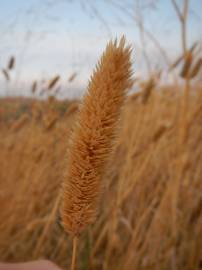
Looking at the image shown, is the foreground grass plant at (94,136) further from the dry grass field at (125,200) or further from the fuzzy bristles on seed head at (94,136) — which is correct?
the dry grass field at (125,200)

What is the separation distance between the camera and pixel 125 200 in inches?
52.0

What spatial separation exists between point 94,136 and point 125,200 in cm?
108

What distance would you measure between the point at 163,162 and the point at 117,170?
0.18 meters

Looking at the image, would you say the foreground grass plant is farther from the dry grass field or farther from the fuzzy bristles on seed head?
the dry grass field

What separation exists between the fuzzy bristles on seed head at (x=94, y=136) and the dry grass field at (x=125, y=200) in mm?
416

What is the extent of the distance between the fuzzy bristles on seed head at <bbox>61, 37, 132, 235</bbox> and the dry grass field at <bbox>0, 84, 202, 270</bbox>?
0.42 metres

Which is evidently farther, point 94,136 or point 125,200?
point 125,200

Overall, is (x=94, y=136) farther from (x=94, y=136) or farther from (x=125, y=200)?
(x=125, y=200)

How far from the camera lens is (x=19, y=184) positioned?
1.28 meters

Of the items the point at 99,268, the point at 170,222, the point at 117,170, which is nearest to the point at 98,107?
the point at 170,222

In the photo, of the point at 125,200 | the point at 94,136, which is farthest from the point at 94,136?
the point at 125,200

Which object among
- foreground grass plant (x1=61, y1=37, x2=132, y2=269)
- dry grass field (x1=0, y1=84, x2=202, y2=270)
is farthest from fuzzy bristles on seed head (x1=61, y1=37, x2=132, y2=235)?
dry grass field (x1=0, y1=84, x2=202, y2=270)

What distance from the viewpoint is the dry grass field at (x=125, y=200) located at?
0.87 metres

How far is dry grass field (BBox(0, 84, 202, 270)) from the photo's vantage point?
865 mm
